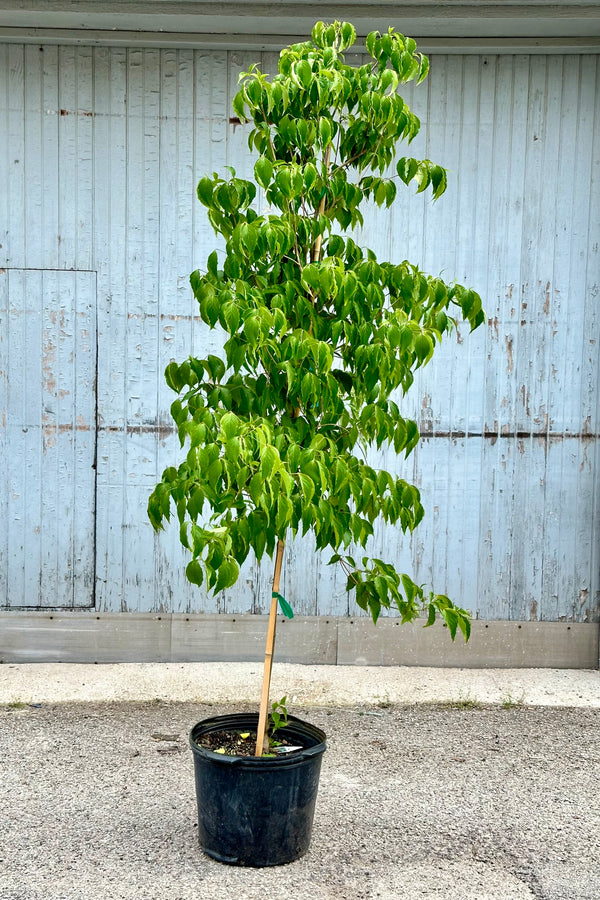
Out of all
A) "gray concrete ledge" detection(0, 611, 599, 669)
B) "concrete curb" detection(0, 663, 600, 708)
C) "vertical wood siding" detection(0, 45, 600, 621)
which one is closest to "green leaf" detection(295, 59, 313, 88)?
"vertical wood siding" detection(0, 45, 600, 621)

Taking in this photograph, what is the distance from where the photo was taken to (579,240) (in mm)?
5906

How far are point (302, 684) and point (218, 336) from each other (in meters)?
2.23

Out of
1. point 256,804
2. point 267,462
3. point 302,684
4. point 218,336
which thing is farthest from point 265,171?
point 302,684

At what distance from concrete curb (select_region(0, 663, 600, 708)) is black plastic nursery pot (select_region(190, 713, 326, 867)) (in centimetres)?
179

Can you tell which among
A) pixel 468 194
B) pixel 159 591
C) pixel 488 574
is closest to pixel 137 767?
pixel 159 591

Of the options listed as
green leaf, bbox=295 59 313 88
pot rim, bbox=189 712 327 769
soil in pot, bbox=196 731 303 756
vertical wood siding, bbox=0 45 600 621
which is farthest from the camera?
vertical wood siding, bbox=0 45 600 621

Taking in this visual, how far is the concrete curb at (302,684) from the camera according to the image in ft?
17.9

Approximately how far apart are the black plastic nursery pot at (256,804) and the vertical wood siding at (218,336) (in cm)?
237

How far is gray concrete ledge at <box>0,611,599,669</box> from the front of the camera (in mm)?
5883

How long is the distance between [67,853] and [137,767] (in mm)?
899

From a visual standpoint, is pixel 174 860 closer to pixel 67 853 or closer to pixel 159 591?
pixel 67 853

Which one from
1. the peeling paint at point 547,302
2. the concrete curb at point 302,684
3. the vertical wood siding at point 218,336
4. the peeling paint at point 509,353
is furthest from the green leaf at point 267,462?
the peeling paint at point 547,302

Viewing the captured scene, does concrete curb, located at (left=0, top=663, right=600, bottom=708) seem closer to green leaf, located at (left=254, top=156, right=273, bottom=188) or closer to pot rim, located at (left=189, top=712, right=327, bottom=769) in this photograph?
pot rim, located at (left=189, top=712, right=327, bottom=769)

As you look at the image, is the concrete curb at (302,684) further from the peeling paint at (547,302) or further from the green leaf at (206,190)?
the green leaf at (206,190)
